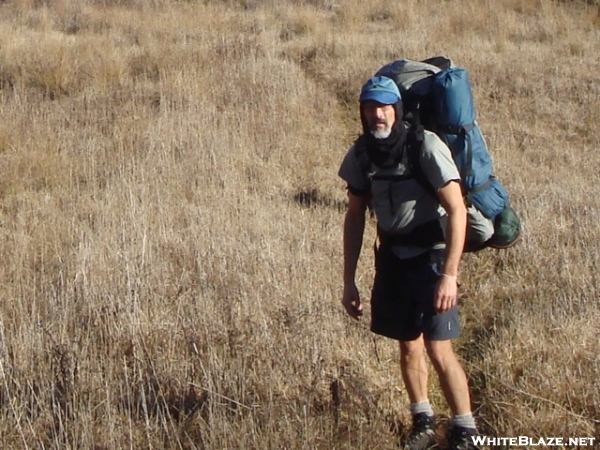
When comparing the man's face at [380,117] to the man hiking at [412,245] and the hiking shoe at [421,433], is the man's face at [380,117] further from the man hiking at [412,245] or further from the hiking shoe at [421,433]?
the hiking shoe at [421,433]

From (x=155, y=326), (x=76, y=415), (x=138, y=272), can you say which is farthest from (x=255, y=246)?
(x=76, y=415)

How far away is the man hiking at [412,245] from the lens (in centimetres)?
342

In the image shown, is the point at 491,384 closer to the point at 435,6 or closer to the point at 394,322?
the point at 394,322

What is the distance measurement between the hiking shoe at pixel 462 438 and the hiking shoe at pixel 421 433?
0.15m

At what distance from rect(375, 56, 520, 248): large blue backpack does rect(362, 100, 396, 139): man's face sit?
110 millimetres

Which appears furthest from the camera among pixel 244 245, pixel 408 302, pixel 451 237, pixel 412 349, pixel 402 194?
pixel 244 245

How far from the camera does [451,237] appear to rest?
3395 mm

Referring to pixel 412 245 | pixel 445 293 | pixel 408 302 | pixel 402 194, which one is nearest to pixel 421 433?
pixel 408 302

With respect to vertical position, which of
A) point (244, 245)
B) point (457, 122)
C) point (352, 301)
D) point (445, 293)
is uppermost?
point (457, 122)

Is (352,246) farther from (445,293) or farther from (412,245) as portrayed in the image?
(445,293)

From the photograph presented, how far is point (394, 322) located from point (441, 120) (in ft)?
2.79

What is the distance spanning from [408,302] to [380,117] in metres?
0.78

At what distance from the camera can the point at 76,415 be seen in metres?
3.84

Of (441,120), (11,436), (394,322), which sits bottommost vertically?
(11,436)
